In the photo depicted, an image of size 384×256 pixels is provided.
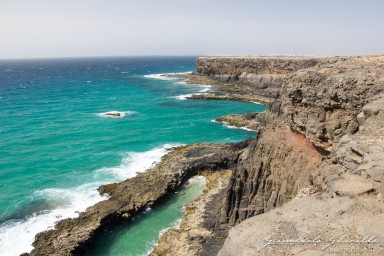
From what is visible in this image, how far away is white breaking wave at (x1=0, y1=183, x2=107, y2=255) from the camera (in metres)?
28.1

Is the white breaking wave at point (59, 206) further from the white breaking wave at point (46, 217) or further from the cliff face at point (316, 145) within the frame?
the cliff face at point (316, 145)

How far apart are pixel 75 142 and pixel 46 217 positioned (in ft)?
77.3

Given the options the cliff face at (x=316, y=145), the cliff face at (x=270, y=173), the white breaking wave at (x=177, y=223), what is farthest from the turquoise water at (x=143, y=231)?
the cliff face at (x=270, y=173)

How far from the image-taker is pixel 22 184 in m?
39.3

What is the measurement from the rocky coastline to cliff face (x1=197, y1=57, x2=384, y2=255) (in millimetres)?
60

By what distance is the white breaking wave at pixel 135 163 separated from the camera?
137 feet

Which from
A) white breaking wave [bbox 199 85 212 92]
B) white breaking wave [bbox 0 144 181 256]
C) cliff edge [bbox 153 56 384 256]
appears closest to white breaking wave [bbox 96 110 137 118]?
white breaking wave [bbox 0 144 181 256]

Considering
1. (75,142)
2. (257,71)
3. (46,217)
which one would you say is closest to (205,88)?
(257,71)

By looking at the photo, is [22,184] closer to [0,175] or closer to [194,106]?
[0,175]

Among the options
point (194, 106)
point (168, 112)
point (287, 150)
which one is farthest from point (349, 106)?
point (194, 106)

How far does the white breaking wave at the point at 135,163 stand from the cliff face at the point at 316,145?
1605cm

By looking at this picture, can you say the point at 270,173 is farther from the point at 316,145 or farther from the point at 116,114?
the point at 116,114

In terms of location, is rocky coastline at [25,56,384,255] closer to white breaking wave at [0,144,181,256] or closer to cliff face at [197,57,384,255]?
cliff face at [197,57,384,255]

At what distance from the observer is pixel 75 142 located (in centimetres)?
5422
